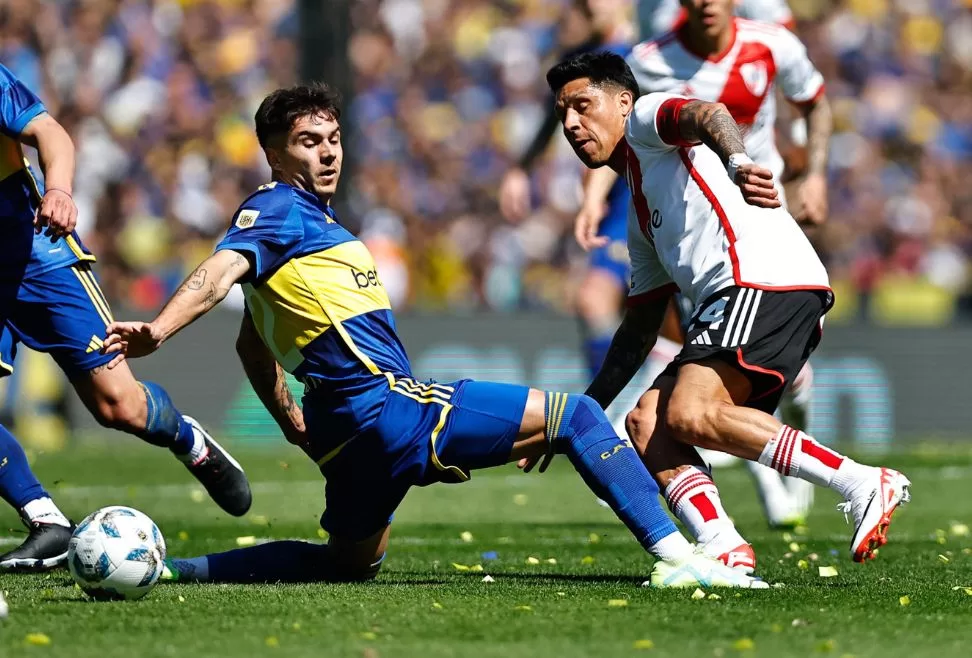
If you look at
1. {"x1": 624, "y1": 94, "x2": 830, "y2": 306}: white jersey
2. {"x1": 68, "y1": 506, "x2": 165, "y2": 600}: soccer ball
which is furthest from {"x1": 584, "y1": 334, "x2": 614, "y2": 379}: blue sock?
{"x1": 68, "y1": 506, "x2": 165, "y2": 600}: soccer ball

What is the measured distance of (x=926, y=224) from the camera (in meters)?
18.5

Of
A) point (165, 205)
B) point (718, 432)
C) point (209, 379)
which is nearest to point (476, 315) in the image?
point (209, 379)

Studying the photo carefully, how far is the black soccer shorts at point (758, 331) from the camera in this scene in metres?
5.35

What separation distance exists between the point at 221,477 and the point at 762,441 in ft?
8.27

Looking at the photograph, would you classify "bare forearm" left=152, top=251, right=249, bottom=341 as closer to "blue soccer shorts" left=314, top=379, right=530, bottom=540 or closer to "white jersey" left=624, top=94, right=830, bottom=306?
"blue soccer shorts" left=314, top=379, right=530, bottom=540

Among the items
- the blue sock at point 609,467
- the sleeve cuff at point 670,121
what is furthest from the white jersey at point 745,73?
the blue sock at point 609,467

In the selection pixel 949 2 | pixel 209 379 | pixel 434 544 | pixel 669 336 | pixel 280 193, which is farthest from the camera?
pixel 949 2

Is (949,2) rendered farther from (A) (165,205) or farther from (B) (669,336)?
(B) (669,336)

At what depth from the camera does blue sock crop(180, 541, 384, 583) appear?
5543 millimetres

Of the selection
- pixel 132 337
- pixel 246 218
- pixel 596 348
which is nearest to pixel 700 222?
pixel 246 218

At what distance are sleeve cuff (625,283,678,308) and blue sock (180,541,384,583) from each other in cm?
146

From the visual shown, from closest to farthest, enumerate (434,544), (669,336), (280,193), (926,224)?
(280,193)
(434,544)
(669,336)
(926,224)

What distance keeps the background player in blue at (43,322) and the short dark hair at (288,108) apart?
0.94m

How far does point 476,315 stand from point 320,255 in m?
9.05
